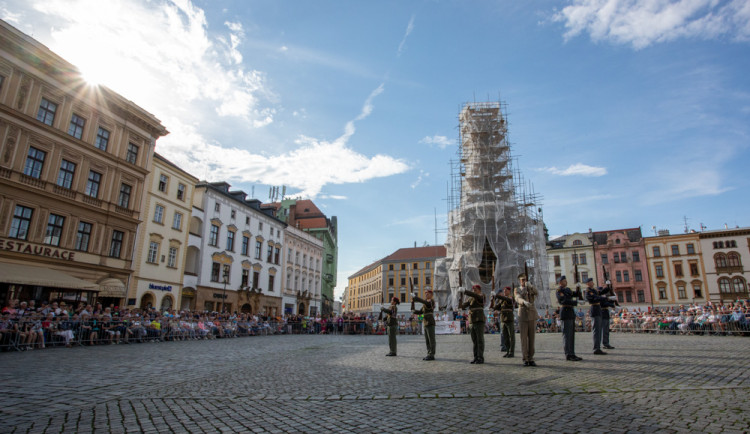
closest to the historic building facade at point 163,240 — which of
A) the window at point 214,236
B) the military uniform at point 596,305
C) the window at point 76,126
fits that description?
the window at point 214,236

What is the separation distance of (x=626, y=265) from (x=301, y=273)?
47.8 m

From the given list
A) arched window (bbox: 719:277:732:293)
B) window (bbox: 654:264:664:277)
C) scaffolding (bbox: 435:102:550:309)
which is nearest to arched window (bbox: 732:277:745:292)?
arched window (bbox: 719:277:732:293)

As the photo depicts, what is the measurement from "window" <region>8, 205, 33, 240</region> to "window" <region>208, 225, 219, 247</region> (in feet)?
53.8

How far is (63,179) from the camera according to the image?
25.0 m

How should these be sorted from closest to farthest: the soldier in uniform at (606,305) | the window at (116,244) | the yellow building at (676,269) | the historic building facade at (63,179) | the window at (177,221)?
the soldier in uniform at (606,305), the historic building facade at (63,179), the window at (116,244), the window at (177,221), the yellow building at (676,269)

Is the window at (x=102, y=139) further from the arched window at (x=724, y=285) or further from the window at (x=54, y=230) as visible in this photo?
the arched window at (x=724, y=285)

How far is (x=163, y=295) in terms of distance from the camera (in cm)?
3278

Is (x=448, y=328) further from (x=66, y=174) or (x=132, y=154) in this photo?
(x=66, y=174)

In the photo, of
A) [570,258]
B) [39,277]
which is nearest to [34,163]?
[39,277]

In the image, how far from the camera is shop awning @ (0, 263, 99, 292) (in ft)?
66.6

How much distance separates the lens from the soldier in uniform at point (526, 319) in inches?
392

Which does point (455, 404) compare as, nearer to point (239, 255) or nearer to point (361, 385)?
point (361, 385)

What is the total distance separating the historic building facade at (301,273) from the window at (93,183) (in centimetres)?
2663

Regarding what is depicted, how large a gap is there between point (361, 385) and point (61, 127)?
85.8 feet
